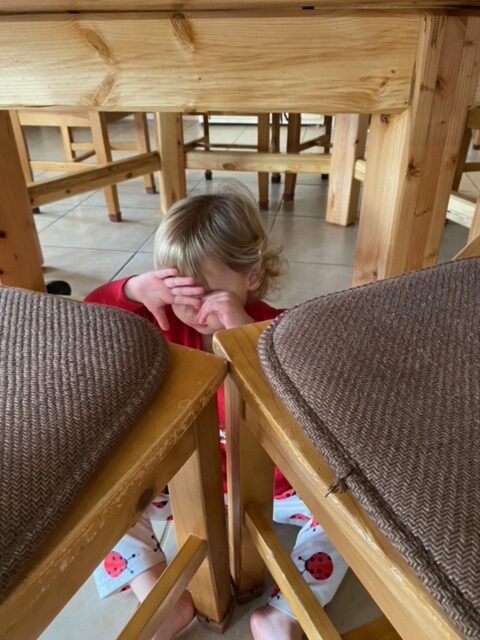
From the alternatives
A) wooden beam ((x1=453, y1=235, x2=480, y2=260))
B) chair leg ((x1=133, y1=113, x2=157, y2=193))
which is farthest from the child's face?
chair leg ((x1=133, y1=113, x2=157, y2=193))

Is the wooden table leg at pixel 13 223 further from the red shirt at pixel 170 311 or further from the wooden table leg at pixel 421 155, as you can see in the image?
the wooden table leg at pixel 421 155

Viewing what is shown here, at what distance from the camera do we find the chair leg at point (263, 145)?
2035mm

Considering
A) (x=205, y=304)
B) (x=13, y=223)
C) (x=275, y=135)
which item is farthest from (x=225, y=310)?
(x=275, y=135)

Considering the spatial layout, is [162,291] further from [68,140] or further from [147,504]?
[68,140]

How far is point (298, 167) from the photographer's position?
1804 mm

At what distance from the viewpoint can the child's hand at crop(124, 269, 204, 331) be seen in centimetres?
77

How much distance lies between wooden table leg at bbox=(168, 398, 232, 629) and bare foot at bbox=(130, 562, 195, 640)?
15mm

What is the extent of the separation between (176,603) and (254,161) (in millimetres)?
1436

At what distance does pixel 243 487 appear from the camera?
66 cm

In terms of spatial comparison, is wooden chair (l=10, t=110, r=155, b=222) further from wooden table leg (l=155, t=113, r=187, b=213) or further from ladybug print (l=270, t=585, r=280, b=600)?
ladybug print (l=270, t=585, r=280, b=600)

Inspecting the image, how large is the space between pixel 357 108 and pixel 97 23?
360mm

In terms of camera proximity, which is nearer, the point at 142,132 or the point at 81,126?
the point at 81,126

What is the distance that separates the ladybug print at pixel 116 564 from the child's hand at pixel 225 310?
378 mm

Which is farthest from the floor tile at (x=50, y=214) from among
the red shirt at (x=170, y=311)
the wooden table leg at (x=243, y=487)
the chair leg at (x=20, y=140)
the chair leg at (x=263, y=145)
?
the wooden table leg at (x=243, y=487)
